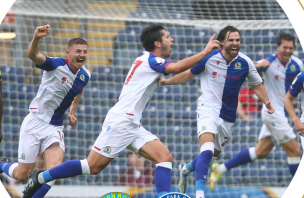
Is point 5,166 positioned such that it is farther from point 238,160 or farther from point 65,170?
point 238,160

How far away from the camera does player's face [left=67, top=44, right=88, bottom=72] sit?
203 inches

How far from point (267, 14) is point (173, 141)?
328 centimetres

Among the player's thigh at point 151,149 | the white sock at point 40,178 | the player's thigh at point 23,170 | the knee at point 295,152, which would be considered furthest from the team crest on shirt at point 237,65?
the player's thigh at point 23,170

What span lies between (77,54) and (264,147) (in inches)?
133

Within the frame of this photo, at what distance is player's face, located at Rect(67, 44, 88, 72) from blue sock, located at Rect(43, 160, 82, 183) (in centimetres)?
114

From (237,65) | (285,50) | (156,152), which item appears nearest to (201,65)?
(237,65)

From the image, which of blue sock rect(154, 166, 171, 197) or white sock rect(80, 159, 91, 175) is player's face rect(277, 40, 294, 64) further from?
white sock rect(80, 159, 91, 175)

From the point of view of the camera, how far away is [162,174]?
4.75 m

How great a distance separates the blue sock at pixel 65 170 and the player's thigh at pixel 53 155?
262mm

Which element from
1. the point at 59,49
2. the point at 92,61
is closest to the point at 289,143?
the point at 92,61

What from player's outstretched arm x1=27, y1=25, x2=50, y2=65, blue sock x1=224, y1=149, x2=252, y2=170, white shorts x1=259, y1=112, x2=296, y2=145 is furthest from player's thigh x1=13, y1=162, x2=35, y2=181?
white shorts x1=259, y1=112, x2=296, y2=145

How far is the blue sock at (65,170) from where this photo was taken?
473 centimetres

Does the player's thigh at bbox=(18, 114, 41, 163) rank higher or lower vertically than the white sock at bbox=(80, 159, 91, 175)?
higher

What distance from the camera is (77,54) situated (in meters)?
5.16
